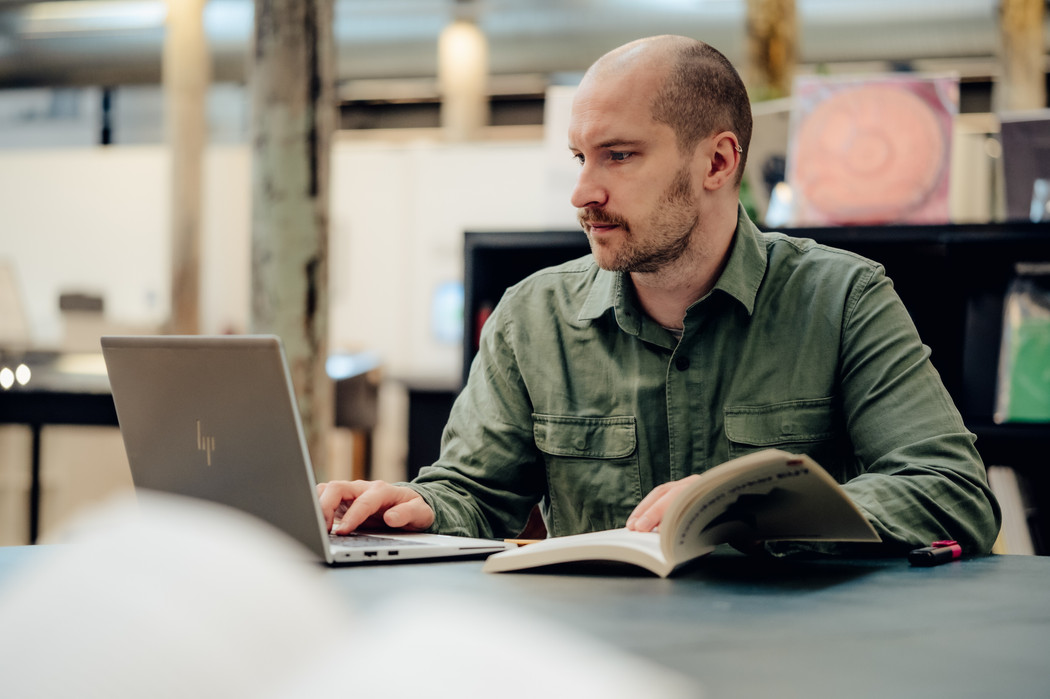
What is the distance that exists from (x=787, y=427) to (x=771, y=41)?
3.32 meters

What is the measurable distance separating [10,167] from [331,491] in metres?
6.98

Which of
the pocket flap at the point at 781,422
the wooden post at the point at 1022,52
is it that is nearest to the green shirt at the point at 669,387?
the pocket flap at the point at 781,422

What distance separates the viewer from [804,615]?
0.84m

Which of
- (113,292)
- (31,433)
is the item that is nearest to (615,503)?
(31,433)

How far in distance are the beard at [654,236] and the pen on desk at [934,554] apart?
601 mm

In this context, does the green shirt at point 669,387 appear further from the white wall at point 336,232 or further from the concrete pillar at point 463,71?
the concrete pillar at point 463,71

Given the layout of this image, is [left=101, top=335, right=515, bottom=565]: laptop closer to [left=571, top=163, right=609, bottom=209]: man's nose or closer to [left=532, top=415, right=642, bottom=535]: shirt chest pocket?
[left=532, top=415, right=642, bottom=535]: shirt chest pocket

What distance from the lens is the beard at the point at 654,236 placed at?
1505 millimetres

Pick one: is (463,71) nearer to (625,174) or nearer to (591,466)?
(625,174)

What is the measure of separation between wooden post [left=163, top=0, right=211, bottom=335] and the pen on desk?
5.51m

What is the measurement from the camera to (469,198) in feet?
19.9

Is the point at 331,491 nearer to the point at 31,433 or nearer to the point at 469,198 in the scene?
the point at 31,433

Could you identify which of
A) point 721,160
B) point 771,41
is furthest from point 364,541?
point 771,41

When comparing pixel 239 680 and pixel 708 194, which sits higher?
pixel 708 194
